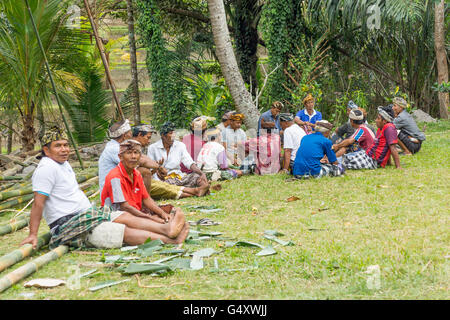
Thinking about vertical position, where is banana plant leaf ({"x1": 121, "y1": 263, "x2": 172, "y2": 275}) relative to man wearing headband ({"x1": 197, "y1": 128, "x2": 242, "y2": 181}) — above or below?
below

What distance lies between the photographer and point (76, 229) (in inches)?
200

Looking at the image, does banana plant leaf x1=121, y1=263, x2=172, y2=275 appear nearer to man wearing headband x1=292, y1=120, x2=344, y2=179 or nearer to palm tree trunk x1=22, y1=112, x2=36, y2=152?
man wearing headband x1=292, y1=120, x2=344, y2=179

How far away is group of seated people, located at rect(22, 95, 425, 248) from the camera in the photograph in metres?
5.13

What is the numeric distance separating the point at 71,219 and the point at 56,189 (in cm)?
32

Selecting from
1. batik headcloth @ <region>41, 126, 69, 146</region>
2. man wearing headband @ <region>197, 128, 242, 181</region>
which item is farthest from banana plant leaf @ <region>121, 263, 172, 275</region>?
man wearing headband @ <region>197, 128, 242, 181</region>

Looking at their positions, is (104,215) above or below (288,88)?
below

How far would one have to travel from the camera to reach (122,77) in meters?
28.2

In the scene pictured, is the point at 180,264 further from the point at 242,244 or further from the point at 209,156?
the point at 209,156

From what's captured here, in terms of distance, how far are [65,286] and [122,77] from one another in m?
25.2

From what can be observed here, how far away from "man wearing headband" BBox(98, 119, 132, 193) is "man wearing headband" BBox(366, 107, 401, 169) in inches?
175

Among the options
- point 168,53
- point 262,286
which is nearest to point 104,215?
point 262,286

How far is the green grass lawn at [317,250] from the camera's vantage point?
3.66 meters

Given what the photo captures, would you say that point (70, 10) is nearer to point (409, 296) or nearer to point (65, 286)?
point (65, 286)

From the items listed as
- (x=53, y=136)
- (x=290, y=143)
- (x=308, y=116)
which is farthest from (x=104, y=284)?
(x=308, y=116)
